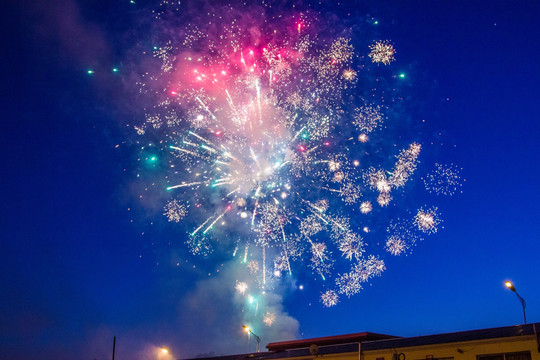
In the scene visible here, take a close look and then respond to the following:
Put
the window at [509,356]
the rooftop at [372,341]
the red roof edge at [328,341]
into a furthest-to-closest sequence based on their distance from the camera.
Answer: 1. the red roof edge at [328,341]
2. the rooftop at [372,341]
3. the window at [509,356]

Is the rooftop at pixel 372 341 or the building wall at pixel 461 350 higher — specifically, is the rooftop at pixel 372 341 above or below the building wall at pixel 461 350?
above

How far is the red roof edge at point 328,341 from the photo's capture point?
3777 centimetres

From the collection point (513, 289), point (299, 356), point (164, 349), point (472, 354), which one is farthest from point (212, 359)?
point (513, 289)

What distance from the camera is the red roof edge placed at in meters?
37.8

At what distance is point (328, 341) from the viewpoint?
40.2m

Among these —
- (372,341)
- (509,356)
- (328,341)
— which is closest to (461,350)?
(509,356)

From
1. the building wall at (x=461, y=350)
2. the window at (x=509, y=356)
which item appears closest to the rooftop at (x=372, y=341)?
the building wall at (x=461, y=350)

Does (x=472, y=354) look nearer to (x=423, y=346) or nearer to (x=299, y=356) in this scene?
(x=423, y=346)

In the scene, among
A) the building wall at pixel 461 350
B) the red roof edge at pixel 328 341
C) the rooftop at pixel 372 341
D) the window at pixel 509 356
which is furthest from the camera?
the red roof edge at pixel 328 341

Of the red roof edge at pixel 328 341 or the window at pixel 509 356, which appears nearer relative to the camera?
the window at pixel 509 356

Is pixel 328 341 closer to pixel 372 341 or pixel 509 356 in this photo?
pixel 372 341

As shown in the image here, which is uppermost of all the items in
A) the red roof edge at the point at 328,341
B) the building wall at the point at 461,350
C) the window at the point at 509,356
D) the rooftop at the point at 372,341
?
the red roof edge at the point at 328,341

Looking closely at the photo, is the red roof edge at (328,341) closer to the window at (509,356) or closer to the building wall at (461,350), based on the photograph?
the building wall at (461,350)

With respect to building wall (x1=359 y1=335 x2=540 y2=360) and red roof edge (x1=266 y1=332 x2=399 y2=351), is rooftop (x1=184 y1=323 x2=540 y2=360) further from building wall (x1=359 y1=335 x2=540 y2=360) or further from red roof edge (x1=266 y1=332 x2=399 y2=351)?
building wall (x1=359 y1=335 x2=540 y2=360)
